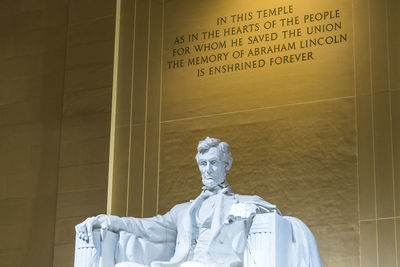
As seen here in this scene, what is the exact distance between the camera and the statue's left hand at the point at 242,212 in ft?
20.9

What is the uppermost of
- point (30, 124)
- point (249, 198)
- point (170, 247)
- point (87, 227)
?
point (30, 124)

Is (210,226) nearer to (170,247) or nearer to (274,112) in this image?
(170,247)

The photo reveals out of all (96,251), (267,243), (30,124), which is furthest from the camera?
(30,124)

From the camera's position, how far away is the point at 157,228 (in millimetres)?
7266

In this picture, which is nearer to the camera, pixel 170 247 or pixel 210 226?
pixel 210 226

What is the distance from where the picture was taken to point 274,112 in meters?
8.50

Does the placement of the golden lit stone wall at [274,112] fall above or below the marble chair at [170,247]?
above

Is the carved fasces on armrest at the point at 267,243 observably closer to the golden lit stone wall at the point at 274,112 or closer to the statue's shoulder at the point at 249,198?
the statue's shoulder at the point at 249,198

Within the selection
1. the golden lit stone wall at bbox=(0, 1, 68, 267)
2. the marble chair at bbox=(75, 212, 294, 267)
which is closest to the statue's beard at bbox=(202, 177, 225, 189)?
the marble chair at bbox=(75, 212, 294, 267)

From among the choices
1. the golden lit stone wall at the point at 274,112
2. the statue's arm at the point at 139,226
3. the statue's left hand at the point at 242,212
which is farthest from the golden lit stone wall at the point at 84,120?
the statue's left hand at the point at 242,212

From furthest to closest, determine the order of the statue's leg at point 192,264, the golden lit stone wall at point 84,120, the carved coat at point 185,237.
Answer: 1. the golden lit stone wall at point 84,120
2. the carved coat at point 185,237
3. the statue's leg at point 192,264

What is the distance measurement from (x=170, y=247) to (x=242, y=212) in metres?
1.08

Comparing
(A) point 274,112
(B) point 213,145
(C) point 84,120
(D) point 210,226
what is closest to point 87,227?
(D) point 210,226

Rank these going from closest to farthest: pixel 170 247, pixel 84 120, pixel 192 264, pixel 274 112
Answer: pixel 192 264, pixel 170 247, pixel 274 112, pixel 84 120
